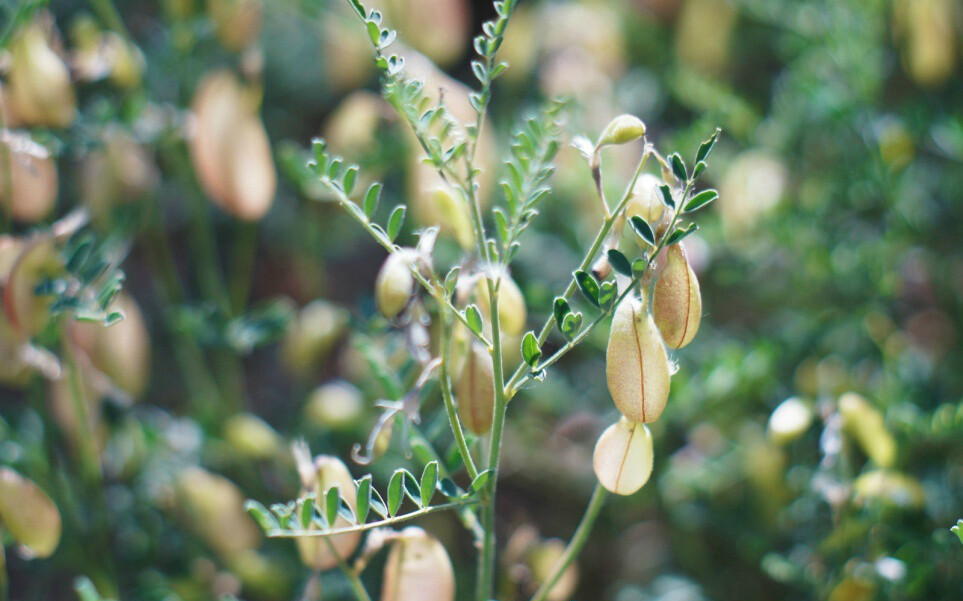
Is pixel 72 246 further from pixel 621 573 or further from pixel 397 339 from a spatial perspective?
pixel 621 573

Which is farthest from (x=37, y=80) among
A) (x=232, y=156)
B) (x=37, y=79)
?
(x=232, y=156)

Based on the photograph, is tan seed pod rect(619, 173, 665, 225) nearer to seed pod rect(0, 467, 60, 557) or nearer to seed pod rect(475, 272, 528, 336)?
seed pod rect(475, 272, 528, 336)

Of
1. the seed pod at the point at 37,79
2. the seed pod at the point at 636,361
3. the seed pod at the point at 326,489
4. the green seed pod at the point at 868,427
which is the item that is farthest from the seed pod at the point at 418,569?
the seed pod at the point at 37,79

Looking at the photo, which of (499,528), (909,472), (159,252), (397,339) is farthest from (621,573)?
(159,252)

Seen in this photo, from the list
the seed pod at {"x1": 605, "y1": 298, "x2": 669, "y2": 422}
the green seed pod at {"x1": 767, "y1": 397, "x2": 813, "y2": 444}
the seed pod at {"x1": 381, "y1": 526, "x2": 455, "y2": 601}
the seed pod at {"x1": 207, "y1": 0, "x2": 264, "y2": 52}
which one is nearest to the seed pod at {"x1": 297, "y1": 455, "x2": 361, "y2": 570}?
the seed pod at {"x1": 381, "y1": 526, "x2": 455, "y2": 601}

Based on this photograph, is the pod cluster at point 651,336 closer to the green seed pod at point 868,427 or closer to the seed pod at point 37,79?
the green seed pod at point 868,427

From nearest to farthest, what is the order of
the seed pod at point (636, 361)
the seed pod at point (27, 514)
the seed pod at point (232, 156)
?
1. the seed pod at point (636, 361)
2. the seed pod at point (27, 514)
3. the seed pod at point (232, 156)
